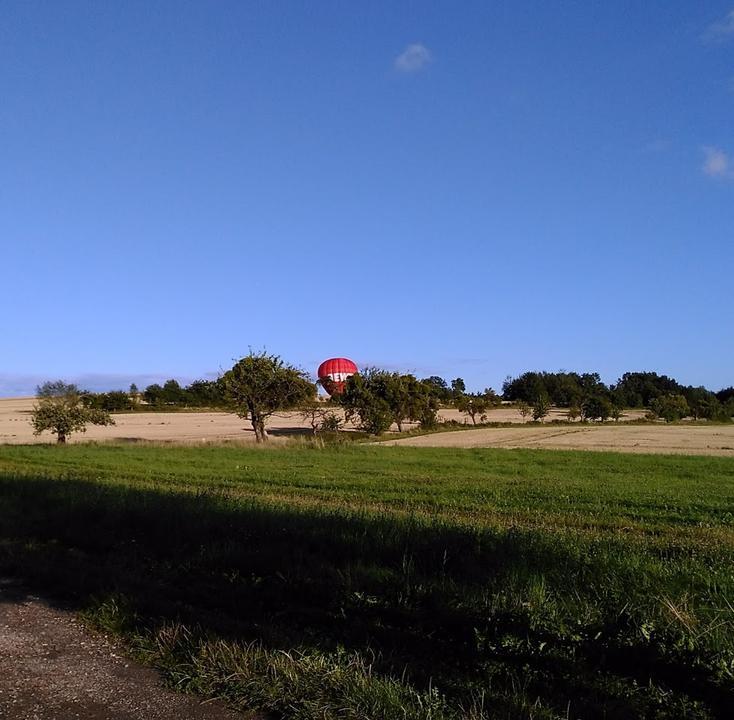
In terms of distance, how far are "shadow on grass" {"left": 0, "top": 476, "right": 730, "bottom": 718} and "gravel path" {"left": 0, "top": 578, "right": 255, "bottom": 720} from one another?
2.18ft

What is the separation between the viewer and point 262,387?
49594mm

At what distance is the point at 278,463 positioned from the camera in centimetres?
2970

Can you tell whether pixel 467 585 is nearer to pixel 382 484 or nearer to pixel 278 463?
pixel 382 484

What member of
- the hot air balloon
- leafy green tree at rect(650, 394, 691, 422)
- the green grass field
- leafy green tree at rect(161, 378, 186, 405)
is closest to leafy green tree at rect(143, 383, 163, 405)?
leafy green tree at rect(161, 378, 186, 405)

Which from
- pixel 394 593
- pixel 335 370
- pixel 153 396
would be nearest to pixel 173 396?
pixel 153 396

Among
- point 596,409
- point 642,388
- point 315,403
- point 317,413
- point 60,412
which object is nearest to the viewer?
point 60,412

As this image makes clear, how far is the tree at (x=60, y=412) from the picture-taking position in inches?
1793

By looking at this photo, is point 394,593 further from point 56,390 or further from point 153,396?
point 153,396

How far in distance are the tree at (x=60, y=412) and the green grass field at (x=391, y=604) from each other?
112 feet

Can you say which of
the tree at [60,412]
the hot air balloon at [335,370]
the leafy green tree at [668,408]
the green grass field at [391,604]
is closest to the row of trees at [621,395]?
the leafy green tree at [668,408]

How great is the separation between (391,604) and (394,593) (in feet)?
0.72

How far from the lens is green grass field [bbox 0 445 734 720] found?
15.7 ft

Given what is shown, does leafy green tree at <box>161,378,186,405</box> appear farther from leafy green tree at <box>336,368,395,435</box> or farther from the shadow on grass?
the shadow on grass

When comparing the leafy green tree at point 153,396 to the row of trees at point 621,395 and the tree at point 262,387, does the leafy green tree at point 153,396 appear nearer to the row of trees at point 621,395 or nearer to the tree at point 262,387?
the row of trees at point 621,395
